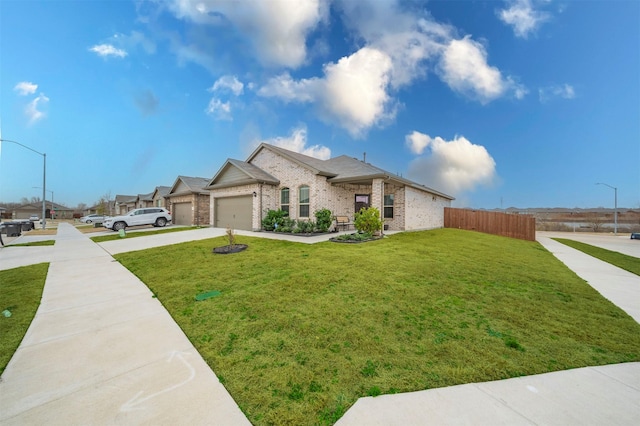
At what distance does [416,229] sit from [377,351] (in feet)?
48.1

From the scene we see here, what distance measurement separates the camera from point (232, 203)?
17.2 meters

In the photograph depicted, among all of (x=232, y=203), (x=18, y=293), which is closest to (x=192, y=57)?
(x=232, y=203)

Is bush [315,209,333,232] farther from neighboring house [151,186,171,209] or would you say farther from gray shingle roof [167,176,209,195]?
neighboring house [151,186,171,209]

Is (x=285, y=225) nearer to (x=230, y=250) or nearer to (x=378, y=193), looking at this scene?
(x=230, y=250)

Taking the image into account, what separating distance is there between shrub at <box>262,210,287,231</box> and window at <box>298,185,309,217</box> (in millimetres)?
1149

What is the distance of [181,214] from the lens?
78.9 ft

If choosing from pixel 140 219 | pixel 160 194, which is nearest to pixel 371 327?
pixel 140 219

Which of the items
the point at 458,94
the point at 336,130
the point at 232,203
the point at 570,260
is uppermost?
the point at 458,94

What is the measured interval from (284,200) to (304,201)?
173 cm

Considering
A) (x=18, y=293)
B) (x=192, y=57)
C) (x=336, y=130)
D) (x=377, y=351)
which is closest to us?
(x=377, y=351)

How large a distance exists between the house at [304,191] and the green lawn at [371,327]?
303 inches

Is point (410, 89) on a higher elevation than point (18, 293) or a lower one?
higher

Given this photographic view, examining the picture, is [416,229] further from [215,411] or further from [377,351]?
[215,411]

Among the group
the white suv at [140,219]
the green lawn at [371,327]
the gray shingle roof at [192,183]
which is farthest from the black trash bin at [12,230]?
the green lawn at [371,327]
